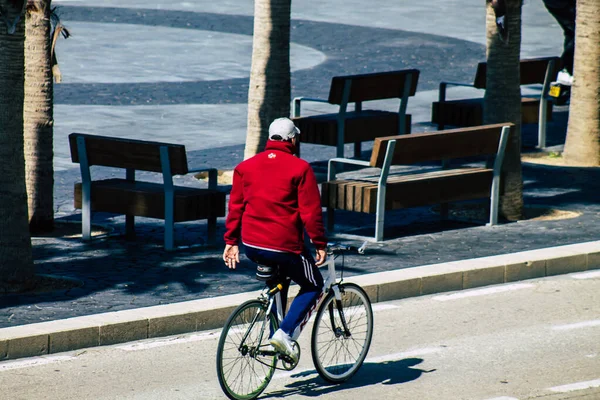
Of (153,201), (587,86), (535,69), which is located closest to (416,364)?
(153,201)

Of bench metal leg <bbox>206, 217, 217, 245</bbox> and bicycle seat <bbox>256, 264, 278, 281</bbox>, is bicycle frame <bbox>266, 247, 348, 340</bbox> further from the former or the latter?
bench metal leg <bbox>206, 217, 217, 245</bbox>

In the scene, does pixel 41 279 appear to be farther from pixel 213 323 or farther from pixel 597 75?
pixel 597 75

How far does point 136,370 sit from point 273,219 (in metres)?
1.47

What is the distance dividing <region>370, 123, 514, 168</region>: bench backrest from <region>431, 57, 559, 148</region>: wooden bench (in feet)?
14.0

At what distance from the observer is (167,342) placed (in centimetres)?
835

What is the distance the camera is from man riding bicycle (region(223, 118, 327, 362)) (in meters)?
6.96

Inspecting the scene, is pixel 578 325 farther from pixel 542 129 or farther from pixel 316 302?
pixel 542 129

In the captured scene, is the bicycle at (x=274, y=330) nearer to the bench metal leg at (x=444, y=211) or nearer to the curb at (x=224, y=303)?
the curb at (x=224, y=303)

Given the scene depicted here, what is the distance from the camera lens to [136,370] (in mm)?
7715

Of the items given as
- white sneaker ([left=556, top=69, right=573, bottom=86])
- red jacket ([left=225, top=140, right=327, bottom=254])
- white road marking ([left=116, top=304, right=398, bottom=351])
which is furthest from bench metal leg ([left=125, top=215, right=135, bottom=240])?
white sneaker ([left=556, top=69, right=573, bottom=86])

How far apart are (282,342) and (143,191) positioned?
4.06 meters

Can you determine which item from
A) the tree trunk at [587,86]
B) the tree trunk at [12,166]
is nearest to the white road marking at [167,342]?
the tree trunk at [12,166]

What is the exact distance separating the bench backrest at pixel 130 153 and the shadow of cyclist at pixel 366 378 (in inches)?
133

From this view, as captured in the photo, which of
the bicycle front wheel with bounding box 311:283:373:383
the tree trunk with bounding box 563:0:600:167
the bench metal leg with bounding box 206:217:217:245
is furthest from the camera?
the tree trunk with bounding box 563:0:600:167
